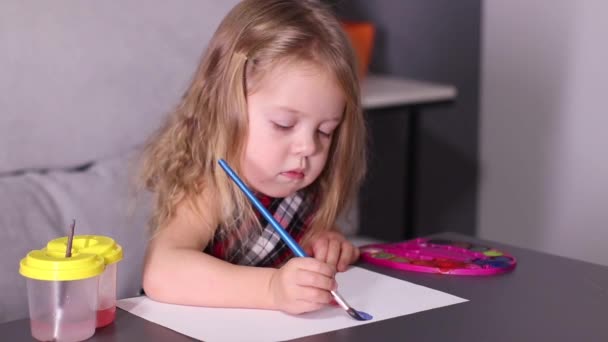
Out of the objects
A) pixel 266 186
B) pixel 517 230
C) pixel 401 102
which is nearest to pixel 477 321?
pixel 266 186

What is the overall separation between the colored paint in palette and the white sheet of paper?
0.07m

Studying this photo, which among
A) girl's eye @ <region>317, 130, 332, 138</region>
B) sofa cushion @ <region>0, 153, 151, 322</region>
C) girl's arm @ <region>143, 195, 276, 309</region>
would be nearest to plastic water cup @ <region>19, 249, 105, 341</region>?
girl's arm @ <region>143, 195, 276, 309</region>

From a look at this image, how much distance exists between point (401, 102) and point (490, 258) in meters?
1.13

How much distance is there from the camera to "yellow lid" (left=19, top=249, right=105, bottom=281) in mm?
891

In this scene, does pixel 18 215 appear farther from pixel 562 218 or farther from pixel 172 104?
pixel 562 218

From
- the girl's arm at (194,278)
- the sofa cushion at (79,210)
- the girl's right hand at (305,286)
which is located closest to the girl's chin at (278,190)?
the girl's arm at (194,278)

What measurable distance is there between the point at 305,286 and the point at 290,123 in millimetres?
252

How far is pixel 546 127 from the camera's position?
262cm

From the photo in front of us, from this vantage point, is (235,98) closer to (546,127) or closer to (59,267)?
(59,267)

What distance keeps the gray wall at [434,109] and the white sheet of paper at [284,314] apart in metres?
1.54

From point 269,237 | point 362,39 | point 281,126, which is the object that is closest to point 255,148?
point 281,126

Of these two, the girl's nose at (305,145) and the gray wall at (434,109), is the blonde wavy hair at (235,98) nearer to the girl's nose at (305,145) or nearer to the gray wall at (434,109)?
the girl's nose at (305,145)

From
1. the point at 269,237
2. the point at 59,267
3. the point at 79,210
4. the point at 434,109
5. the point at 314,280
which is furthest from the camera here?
the point at 434,109

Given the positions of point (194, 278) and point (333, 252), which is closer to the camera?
point (194, 278)
